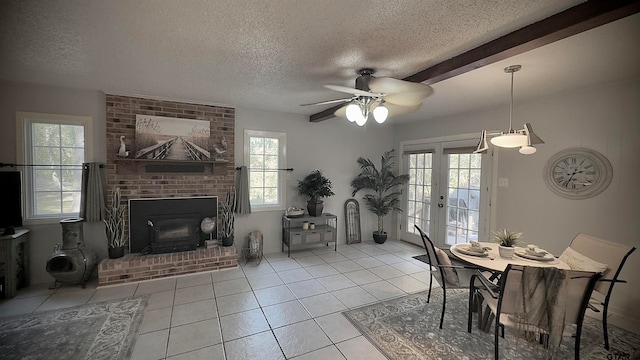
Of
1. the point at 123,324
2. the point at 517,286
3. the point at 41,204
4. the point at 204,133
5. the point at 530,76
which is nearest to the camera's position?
the point at 517,286

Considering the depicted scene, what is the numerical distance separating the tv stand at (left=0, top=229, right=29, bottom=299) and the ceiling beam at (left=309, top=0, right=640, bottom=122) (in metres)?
4.88

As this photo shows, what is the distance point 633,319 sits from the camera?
2.61 meters

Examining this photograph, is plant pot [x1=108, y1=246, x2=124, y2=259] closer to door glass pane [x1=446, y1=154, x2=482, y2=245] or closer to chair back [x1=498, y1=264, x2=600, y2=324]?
chair back [x1=498, y1=264, x2=600, y2=324]

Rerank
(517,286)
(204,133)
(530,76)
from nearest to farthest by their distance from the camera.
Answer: (517,286) < (530,76) < (204,133)

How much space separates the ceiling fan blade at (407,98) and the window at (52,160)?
389 cm

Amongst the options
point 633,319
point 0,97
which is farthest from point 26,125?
point 633,319

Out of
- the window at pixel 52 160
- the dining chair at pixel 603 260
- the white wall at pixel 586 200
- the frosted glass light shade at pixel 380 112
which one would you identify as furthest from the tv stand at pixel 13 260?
the white wall at pixel 586 200

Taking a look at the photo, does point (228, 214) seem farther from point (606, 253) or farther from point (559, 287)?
point (606, 253)

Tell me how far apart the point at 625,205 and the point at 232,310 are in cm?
425

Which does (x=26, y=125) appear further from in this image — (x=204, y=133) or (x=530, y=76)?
(x=530, y=76)

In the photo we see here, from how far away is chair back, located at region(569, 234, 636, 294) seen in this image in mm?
2184

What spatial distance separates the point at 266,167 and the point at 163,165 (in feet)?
5.15

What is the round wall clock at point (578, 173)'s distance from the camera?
2.84m

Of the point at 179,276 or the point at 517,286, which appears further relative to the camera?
the point at 179,276
